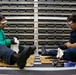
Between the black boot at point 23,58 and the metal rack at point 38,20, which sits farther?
the metal rack at point 38,20

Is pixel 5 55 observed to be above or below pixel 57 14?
below

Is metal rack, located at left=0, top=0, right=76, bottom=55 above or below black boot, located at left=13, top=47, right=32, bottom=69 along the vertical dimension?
above

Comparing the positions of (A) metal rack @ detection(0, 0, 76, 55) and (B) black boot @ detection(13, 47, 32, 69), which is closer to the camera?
(B) black boot @ detection(13, 47, 32, 69)

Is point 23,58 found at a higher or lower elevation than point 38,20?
lower

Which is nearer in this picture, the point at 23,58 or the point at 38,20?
the point at 23,58

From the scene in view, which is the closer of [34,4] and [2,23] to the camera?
[2,23]

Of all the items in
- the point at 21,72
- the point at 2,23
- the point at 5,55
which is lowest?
the point at 21,72

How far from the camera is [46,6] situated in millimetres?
4648

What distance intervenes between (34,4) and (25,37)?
2.59 feet

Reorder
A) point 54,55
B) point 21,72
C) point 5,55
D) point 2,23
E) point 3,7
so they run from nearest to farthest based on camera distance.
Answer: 1. point 21,72
2. point 5,55
3. point 2,23
4. point 54,55
5. point 3,7

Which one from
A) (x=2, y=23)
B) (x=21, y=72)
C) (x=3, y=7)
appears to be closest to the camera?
(x=21, y=72)

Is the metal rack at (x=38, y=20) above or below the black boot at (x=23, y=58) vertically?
above

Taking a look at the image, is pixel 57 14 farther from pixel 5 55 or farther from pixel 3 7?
pixel 5 55

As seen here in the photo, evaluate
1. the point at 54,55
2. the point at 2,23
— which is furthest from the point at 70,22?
the point at 2,23
